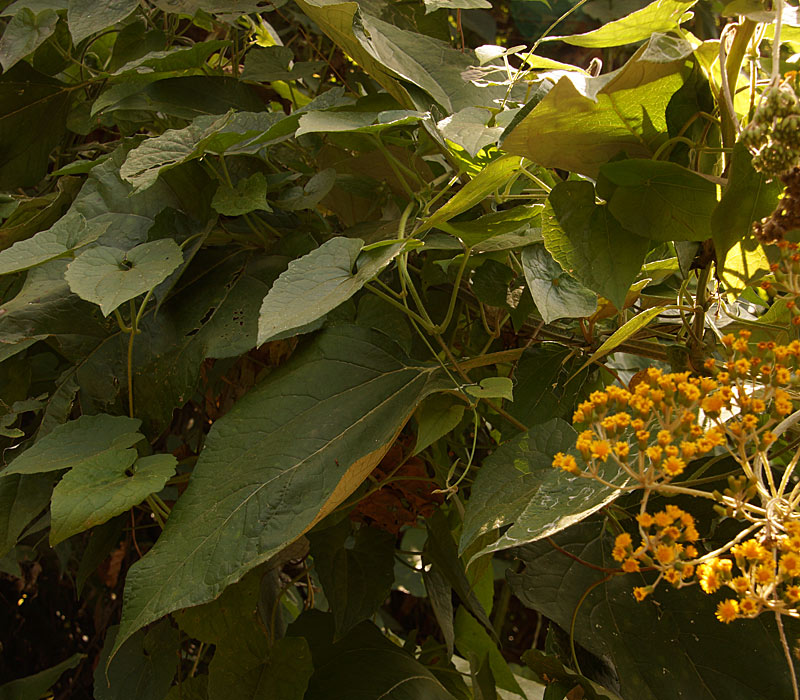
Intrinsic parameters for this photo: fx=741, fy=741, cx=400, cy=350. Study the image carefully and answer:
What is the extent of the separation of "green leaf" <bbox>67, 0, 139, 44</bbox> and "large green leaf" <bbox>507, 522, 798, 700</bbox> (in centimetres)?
61

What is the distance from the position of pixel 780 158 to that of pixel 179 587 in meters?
0.42

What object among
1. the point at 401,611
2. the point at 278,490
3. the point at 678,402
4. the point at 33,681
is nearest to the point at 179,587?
the point at 278,490

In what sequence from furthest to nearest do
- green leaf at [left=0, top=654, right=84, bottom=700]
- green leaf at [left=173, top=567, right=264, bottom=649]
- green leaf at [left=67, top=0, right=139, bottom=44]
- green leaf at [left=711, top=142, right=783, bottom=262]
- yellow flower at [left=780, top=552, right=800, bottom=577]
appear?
1. green leaf at [left=0, top=654, right=84, bottom=700]
2. green leaf at [left=67, top=0, right=139, bottom=44]
3. green leaf at [left=173, top=567, right=264, bottom=649]
4. green leaf at [left=711, top=142, right=783, bottom=262]
5. yellow flower at [left=780, top=552, right=800, bottom=577]

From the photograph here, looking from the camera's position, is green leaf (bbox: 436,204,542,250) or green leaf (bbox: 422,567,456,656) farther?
green leaf (bbox: 422,567,456,656)

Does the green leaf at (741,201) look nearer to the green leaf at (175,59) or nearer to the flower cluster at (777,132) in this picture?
the flower cluster at (777,132)

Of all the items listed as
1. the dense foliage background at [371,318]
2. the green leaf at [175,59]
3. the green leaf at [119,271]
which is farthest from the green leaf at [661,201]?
the green leaf at [175,59]

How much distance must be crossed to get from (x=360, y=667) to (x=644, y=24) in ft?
1.90

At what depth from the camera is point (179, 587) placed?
46cm

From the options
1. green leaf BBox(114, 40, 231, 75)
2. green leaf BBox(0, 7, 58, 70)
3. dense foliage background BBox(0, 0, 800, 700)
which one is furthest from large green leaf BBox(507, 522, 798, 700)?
green leaf BBox(0, 7, 58, 70)

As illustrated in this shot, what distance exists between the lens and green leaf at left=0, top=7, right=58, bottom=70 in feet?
2.42

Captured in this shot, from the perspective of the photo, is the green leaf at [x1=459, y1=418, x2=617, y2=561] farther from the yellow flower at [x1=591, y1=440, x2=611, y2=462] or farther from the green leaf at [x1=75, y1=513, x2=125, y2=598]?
the green leaf at [x1=75, y1=513, x2=125, y2=598]

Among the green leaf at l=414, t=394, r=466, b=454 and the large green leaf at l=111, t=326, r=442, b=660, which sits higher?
the large green leaf at l=111, t=326, r=442, b=660

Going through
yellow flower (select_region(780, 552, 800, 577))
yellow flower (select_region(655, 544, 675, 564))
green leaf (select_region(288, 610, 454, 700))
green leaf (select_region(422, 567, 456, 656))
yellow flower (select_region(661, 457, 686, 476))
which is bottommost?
green leaf (select_region(422, 567, 456, 656))

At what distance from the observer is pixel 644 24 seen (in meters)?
0.50
